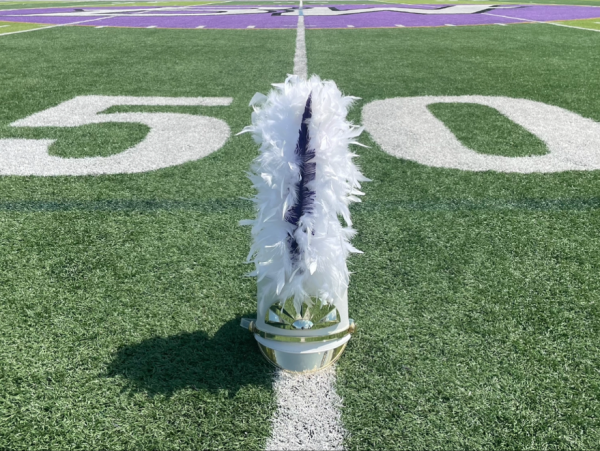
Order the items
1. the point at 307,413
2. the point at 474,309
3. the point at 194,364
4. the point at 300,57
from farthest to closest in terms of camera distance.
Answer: the point at 300,57 → the point at 474,309 → the point at 194,364 → the point at 307,413

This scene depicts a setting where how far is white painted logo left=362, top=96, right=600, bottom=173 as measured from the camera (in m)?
2.87

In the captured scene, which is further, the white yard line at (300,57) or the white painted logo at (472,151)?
the white yard line at (300,57)

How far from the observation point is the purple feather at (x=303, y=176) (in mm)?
1107

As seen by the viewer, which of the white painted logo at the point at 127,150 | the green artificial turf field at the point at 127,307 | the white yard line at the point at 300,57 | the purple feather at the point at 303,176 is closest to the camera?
the purple feather at the point at 303,176

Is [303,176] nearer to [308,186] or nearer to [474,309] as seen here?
[308,186]

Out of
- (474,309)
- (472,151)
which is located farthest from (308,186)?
(472,151)

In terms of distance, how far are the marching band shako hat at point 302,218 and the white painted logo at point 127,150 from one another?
1.78 metres

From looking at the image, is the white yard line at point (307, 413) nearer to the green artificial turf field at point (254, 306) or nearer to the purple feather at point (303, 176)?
the green artificial turf field at point (254, 306)

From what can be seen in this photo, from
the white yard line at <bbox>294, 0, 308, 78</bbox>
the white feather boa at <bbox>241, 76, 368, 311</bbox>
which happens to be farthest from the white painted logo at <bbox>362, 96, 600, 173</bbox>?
the white feather boa at <bbox>241, 76, 368, 311</bbox>

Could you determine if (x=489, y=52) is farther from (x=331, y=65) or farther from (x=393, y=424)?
Result: (x=393, y=424)

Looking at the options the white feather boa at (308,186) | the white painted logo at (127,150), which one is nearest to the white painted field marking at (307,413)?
the white feather boa at (308,186)

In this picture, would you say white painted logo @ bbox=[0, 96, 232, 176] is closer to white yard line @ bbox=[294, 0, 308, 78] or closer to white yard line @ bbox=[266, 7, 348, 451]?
white yard line @ bbox=[294, 0, 308, 78]

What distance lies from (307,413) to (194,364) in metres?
0.38

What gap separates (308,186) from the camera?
1.14 meters
